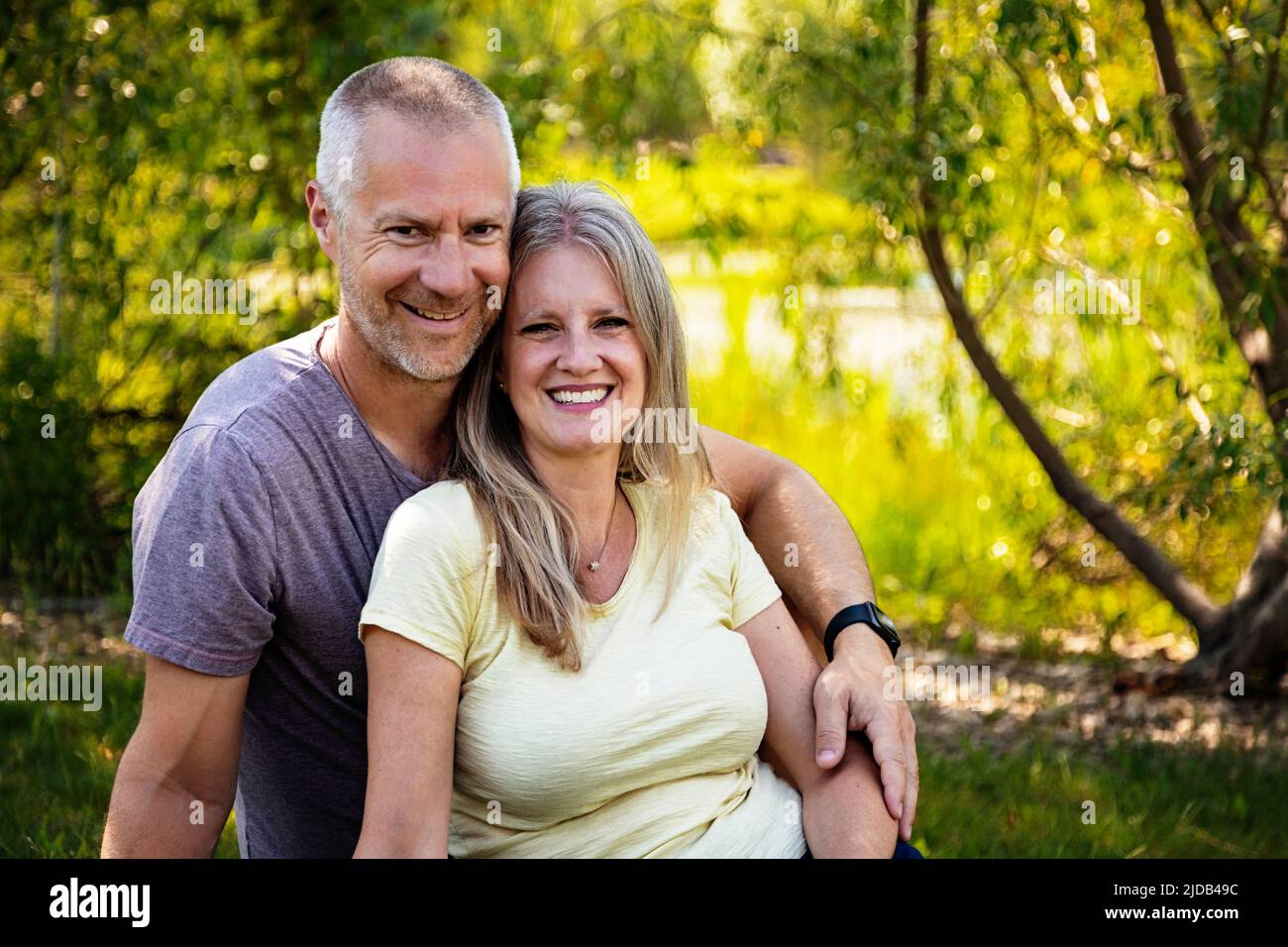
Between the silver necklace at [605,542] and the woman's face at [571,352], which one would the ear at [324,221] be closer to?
the woman's face at [571,352]

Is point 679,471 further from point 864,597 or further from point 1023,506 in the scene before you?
point 1023,506

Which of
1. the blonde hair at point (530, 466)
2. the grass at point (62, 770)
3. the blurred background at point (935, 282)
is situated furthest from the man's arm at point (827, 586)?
the grass at point (62, 770)

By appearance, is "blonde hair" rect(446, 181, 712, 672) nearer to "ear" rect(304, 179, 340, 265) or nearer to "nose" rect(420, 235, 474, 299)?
"nose" rect(420, 235, 474, 299)

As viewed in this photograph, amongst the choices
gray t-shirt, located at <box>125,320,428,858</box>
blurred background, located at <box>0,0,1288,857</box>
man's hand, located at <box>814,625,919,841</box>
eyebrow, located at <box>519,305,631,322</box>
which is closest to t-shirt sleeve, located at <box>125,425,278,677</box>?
gray t-shirt, located at <box>125,320,428,858</box>

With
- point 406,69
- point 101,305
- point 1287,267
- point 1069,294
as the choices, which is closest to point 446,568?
point 406,69

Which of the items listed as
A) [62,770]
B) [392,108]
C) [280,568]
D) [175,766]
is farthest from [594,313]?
[62,770]

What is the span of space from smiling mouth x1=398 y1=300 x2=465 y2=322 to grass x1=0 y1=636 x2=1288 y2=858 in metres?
1.64

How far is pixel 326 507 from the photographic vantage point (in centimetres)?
262

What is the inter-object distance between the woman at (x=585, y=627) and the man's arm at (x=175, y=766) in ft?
1.10

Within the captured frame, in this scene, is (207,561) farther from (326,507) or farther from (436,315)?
(436,315)

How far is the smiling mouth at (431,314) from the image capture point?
104 inches

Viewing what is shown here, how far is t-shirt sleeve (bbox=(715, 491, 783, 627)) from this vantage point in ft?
9.18
